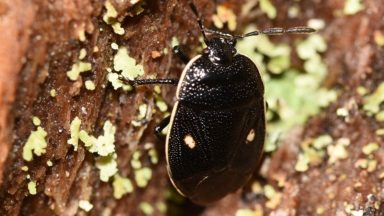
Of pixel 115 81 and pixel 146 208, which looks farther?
pixel 146 208

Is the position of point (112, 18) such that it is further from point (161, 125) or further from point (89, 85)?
point (161, 125)

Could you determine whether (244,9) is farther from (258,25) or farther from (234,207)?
(234,207)

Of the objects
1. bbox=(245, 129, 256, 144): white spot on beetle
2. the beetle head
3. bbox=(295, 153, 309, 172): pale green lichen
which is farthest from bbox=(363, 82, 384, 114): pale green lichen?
the beetle head

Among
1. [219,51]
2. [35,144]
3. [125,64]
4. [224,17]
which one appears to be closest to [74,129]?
[35,144]

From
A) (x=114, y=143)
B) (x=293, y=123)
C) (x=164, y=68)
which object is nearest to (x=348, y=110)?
(x=293, y=123)

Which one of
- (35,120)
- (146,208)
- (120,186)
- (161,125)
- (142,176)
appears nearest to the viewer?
(35,120)

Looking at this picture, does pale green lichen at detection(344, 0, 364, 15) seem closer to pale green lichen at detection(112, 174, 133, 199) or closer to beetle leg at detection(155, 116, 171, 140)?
beetle leg at detection(155, 116, 171, 140)
